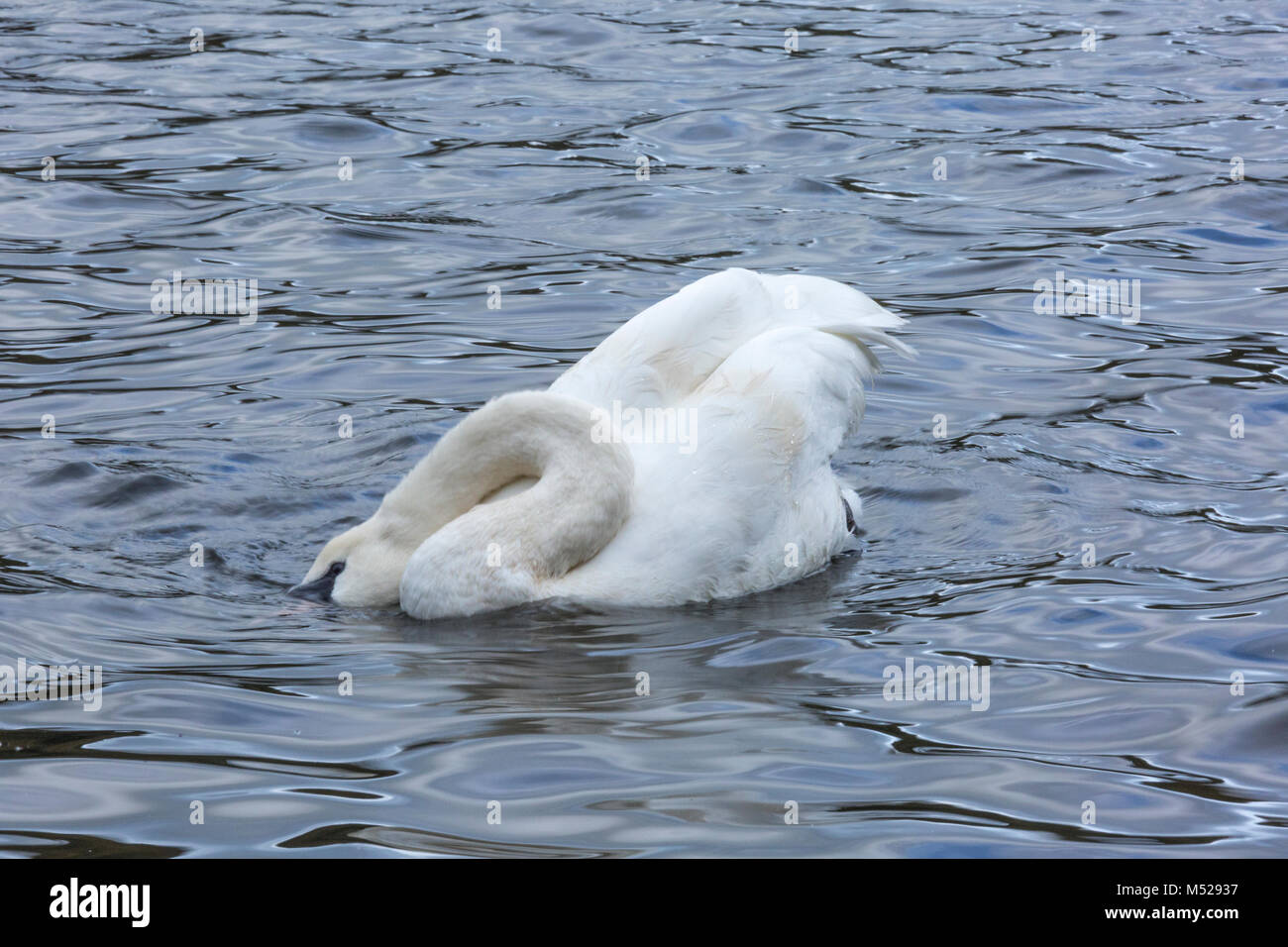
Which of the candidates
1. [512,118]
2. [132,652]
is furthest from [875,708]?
[512,118]

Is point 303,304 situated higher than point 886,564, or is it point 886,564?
point 303,304

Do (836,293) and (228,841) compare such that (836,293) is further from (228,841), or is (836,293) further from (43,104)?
(43,104)

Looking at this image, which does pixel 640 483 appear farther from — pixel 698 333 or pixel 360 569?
pixel 360 569

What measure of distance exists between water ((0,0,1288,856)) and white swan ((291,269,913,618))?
0.60 ft

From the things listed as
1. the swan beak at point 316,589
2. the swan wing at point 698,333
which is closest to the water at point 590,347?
the swan beak at point 316,589

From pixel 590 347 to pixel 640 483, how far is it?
3.19 m

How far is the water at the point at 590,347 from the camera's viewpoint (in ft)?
15.6

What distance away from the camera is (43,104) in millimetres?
14648

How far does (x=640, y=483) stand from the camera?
22.1 ft

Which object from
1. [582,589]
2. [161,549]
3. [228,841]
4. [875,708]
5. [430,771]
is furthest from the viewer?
[161,549]

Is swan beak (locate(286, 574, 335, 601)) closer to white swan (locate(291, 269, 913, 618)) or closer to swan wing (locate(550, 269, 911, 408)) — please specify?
white swan (locate(291, 269, 913, 618))

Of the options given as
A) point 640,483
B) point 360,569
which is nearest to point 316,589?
point 360,569

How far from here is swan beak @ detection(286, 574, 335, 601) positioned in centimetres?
663

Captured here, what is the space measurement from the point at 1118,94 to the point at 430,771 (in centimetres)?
1194
